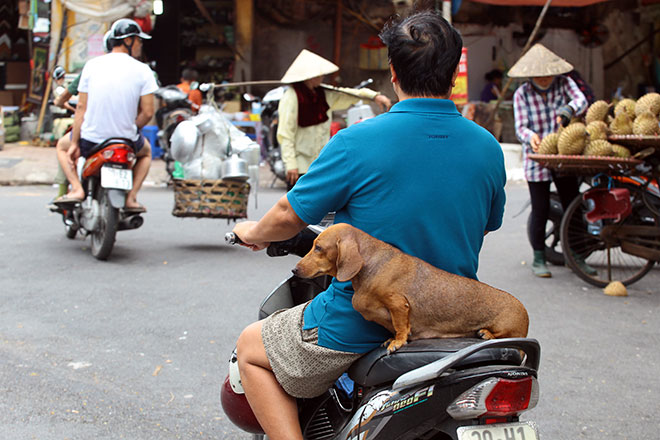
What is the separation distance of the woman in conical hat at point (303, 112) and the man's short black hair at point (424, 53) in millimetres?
4567

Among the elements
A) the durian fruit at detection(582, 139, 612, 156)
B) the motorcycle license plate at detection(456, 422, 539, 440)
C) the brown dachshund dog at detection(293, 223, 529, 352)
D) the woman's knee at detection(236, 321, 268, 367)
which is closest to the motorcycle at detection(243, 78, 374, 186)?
the durian fruit at detection(582, 139, 612, 156)

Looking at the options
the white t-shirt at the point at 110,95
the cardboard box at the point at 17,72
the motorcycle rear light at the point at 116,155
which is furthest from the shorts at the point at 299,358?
the cardboard box at the point at 17,72

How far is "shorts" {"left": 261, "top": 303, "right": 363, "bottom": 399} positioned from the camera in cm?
225

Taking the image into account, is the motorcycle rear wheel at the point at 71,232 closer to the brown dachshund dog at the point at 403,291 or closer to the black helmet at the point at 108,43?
the black helmet at the point at 108,43

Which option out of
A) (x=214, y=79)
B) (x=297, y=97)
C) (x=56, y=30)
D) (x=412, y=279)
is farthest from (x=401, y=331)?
(x=214, y=79)

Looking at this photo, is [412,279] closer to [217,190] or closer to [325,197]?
[325,197]

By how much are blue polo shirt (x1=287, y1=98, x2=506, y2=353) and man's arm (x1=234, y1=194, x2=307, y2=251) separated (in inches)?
2.4

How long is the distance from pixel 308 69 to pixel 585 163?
2461 mm

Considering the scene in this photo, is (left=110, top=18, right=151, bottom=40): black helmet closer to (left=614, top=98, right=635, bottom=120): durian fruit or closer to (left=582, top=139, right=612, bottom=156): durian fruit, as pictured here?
(left=582, top=139, right=612, bottom=156): durian fruit

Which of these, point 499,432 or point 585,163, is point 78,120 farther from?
point 499,432

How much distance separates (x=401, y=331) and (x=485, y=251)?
19.2 ft

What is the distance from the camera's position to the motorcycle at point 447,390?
1.97 m

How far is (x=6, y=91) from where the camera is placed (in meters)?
19.8

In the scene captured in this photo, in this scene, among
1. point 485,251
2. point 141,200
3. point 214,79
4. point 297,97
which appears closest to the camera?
point 297,97
